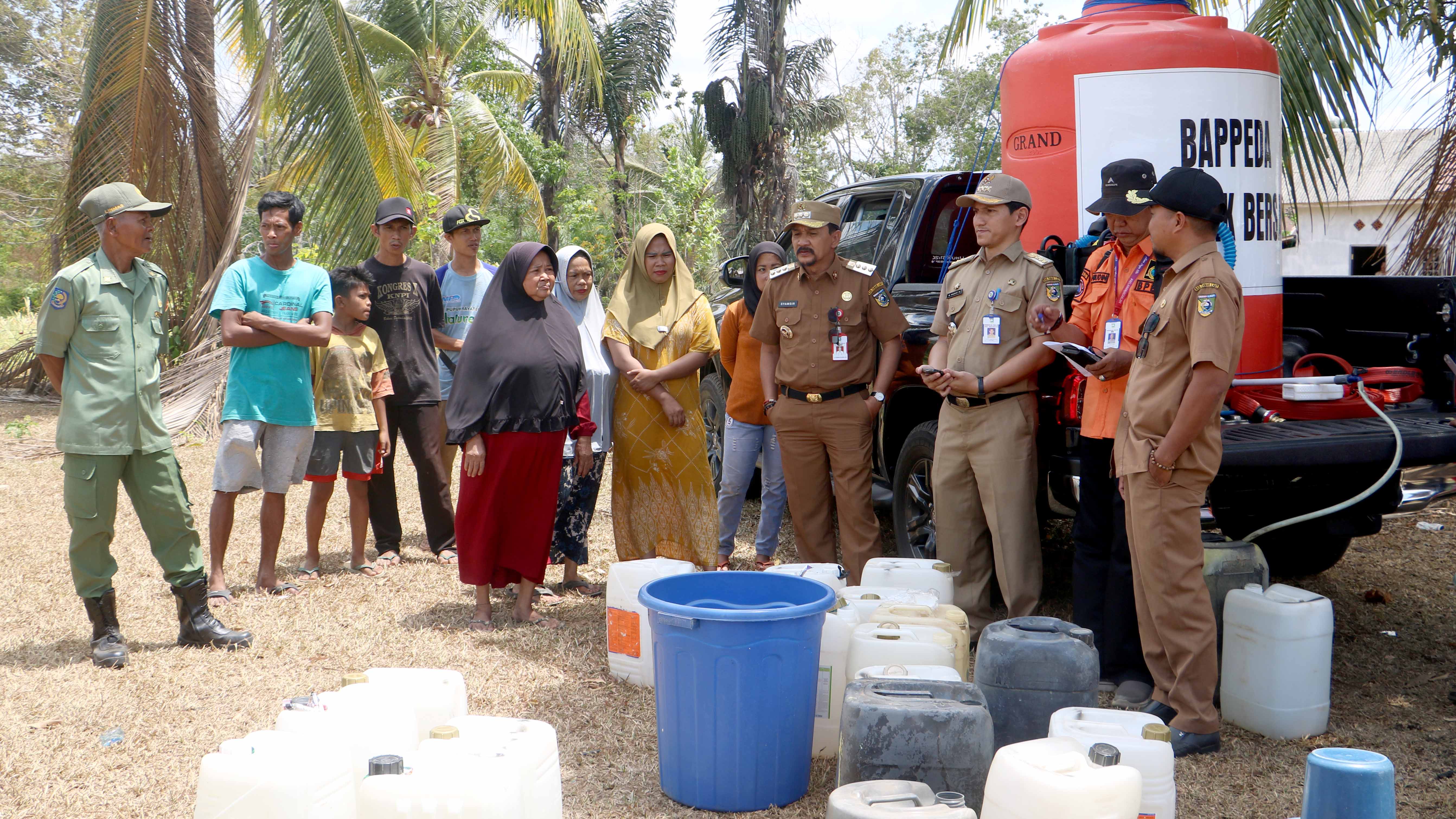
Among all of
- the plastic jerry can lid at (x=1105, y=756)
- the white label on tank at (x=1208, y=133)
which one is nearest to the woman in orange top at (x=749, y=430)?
the white label on tank at (x=1208, y=133)

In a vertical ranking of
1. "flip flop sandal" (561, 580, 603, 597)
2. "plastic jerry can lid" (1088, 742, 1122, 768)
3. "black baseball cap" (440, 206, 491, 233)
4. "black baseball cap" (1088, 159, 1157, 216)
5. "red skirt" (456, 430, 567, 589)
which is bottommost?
"flip flop sandal" (561, 580, 603, 597)

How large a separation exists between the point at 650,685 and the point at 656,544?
4.16 feet

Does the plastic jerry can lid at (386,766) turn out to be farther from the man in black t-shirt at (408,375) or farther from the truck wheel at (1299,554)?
the truck wheel at (1299,554)

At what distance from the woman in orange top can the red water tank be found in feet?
5.04

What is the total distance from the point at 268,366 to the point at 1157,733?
4.09m

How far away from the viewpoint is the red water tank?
4.46 m

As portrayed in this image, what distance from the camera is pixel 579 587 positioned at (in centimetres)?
540

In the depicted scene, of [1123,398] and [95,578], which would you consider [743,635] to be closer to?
[1123,398]

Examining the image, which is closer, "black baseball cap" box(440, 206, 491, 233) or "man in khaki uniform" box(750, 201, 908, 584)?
"man in khaki uniform" box(750, 201, 908, 584)

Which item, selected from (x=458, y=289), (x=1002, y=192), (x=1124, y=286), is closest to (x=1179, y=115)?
(x=1002, y=192)

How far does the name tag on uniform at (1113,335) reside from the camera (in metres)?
3.73

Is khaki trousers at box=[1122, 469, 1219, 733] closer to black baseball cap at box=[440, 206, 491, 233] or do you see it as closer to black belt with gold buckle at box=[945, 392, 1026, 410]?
black belt with gold buckle at box=[945, 392, 1026, 410]

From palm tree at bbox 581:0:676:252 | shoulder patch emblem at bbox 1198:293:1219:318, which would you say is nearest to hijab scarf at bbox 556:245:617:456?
shoulder patch emblem at bbox 1198:293:1219:318

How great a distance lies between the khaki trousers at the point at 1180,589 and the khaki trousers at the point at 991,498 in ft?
2.68
